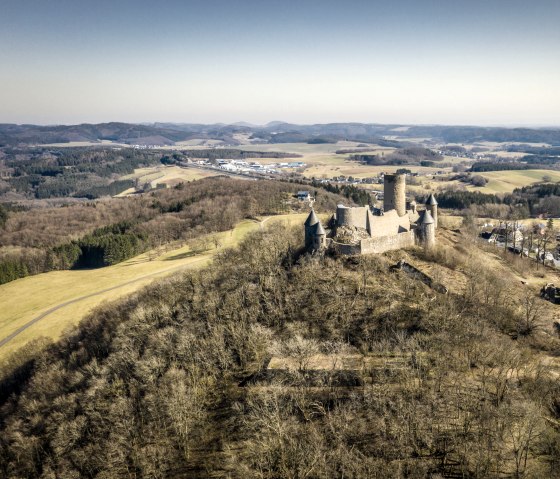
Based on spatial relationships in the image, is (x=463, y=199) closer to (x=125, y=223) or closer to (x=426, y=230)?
(x=426, y=230)

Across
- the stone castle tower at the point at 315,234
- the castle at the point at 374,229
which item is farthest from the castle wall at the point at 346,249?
the stone castle tower at the point at 315,234

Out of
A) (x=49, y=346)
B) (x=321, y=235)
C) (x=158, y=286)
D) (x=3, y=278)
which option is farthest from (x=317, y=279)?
(x=3, y=278)

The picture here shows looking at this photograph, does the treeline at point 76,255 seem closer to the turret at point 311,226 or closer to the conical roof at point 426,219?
the turret at point 311,226

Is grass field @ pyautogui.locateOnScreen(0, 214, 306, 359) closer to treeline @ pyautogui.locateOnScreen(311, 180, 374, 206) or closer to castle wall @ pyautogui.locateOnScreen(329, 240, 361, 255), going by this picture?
treeline @ pyautogui.locateOnScreen(311, 180, 374, 206)

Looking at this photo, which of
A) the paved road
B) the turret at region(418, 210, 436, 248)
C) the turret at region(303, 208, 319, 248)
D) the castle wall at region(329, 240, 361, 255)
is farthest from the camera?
the paved road

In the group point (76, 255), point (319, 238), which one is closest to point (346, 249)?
point (319, 238)

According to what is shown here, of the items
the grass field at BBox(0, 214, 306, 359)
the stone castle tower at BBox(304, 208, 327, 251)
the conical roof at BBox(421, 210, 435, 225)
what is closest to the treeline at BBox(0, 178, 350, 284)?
the grass field at BBox(0, 214, 306, 359)

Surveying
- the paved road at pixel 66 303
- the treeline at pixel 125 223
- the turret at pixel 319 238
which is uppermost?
the turret at pixel 319 238

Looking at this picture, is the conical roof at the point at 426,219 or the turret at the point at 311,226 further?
the conical roof at the point at 426,219
